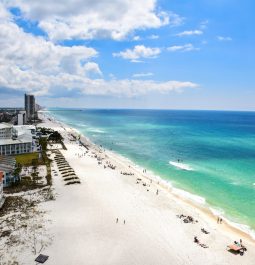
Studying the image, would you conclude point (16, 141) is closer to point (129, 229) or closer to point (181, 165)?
point (181, 165)

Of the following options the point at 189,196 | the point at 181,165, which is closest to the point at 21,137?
the point at 181,165

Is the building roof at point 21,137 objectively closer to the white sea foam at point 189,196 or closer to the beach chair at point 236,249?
the white sea foam at point 189,196

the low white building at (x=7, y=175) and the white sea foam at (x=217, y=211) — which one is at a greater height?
the low white building at (x=7, y=175)

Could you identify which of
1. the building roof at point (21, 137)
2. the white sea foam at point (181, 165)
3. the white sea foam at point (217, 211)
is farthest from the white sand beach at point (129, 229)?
the building roof at point (21, 137)

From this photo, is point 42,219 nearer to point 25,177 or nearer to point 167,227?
point 167,227

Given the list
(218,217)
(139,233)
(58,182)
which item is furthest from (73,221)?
(218,217)

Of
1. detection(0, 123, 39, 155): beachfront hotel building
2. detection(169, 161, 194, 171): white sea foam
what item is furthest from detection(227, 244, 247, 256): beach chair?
detection(0, 123, 39, 155): beachfront hotel building
